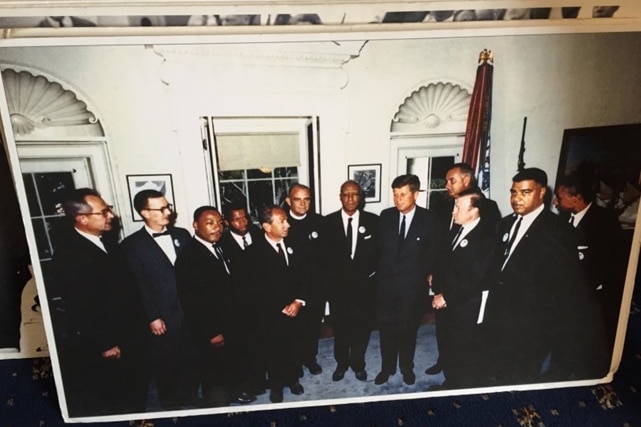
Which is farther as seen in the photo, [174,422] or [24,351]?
[24,351]

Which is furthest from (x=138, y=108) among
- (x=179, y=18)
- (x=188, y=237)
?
(x=188, y=237)

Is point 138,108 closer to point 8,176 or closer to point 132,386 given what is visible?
point 8,176

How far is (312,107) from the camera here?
120 centimetres

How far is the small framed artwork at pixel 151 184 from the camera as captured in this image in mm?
1229

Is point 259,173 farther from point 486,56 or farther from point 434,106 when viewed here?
point 486,56

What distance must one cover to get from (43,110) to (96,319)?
49 centimetres

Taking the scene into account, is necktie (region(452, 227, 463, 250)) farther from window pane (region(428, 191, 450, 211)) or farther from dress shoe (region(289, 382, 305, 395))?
dress shoe (region(289, 382, 305, 395))

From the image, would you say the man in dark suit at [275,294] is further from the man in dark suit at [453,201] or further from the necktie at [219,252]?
the man in dark suit at [453,201]

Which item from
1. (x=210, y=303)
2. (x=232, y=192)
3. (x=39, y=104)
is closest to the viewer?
(x=39, y=104)

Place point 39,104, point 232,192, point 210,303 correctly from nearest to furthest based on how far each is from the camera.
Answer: point 39,104 < point 232,192 < point 210,303

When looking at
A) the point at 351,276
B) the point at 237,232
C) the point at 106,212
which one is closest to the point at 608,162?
the point at 351,276

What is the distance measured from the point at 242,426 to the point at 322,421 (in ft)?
0.67

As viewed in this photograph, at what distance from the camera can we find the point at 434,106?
4.01ft

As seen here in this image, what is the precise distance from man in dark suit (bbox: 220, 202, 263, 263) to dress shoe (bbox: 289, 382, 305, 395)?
39cm
